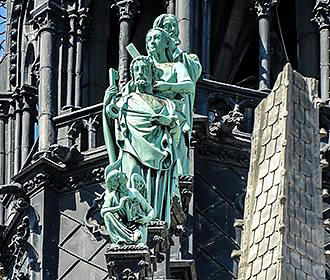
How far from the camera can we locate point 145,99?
134ft

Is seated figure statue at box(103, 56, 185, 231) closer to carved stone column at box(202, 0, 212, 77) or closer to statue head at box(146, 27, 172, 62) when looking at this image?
statue head at box(146, 27, 172, 62)

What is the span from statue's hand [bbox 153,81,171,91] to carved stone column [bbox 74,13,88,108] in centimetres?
541

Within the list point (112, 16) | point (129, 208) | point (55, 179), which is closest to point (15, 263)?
point (55, 179)

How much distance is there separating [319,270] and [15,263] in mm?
10065

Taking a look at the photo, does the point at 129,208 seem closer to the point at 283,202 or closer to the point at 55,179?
the point at 283,202

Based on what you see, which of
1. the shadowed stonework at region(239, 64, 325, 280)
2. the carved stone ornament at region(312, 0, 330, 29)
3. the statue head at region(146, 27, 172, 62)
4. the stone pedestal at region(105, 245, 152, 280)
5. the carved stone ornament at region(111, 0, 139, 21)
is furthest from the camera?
the carved stone ornament at region(312, 0, 330, 29)

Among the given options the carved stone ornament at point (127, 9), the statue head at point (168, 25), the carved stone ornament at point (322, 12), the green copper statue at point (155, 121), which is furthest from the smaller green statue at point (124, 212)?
the carved stone ornament at point (322, 12)

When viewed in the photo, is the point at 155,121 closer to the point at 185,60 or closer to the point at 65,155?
the point at 185,60

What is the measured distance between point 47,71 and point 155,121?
6.02 m

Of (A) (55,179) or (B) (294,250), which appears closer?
(B) (294,250)

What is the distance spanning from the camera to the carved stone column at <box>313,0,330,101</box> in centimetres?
4619

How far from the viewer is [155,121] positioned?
133 ft

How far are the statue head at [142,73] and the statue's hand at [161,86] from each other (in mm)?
92

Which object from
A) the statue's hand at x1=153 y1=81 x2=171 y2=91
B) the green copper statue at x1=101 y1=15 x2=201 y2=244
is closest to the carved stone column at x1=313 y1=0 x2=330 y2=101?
the green copper statue at x1=101 y1=15 x2=201 y2=244
